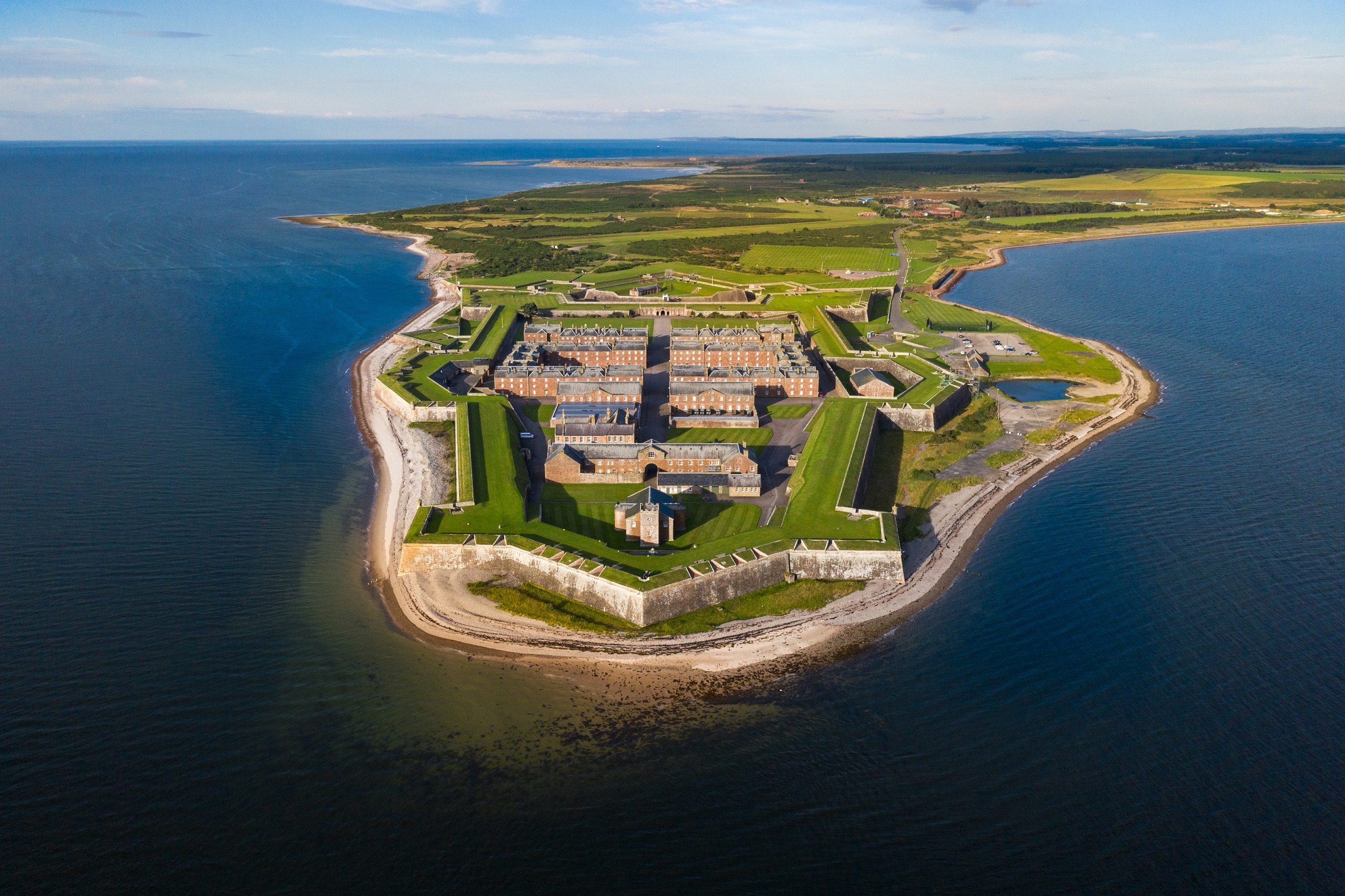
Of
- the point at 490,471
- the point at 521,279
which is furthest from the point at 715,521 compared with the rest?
the point at 521,279

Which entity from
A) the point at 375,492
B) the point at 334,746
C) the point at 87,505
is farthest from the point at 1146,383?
the point at 87,505

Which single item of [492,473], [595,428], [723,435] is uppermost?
[595,428]

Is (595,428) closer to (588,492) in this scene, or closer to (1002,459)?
(588,492)

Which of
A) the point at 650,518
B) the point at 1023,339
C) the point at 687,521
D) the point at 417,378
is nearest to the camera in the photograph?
the point at 650,518

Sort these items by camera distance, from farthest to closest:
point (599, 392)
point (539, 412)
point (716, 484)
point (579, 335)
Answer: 1. point (579, 335)
2. point (539, 412)
3. point (599, 392)
4. point (716, 484)

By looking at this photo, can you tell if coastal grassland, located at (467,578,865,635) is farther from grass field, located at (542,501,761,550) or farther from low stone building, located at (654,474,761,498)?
low stone building, located at (654,474,761,498)

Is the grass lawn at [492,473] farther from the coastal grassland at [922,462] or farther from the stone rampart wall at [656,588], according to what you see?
the coastal grassland at [922,462]

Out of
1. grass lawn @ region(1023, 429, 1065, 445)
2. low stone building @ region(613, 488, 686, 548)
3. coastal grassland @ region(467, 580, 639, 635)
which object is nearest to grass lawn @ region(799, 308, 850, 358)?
grass lawn @ region(1023, 429, 1065, 445)
